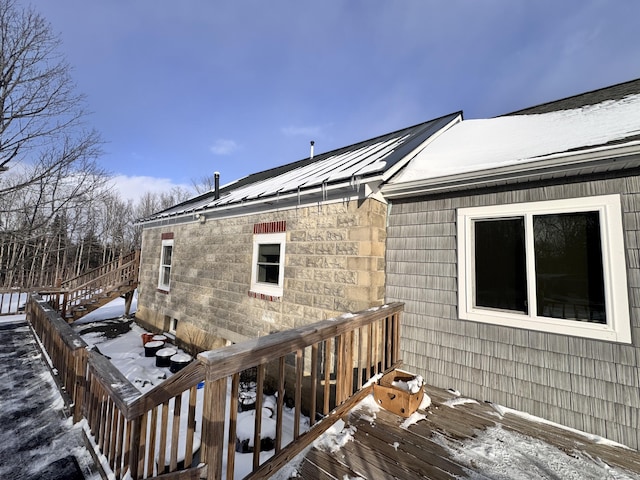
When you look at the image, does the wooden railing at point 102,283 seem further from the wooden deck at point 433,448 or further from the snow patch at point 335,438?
the wooden deck at point 433,448

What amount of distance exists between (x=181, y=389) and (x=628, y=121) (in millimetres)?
4990

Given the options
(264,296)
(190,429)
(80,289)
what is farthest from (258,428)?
(80,289)

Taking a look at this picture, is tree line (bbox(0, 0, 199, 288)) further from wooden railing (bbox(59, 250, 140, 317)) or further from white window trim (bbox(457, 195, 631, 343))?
white window trim (bbox(457, 195, 631, 343))

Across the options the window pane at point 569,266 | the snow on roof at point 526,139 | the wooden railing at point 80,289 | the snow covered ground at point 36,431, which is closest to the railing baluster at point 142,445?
the snow covered ground at point 36,431

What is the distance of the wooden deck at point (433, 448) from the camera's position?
1.99 m

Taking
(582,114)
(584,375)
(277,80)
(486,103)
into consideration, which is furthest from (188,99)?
(486,103)

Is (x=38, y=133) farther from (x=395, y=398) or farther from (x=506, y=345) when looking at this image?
(x=506, y=345)

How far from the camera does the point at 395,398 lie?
2.78 m

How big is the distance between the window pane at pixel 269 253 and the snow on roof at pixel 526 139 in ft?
8.36

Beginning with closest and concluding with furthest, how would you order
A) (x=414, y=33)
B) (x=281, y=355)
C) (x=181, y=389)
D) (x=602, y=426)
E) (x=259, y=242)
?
(x=181, y=389)
(x=281, y=355)
(x=602, y=426)
(x=259, y=242)
(x=414, y=33)

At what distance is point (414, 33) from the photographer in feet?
33.7

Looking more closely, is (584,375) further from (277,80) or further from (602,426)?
(277,80)

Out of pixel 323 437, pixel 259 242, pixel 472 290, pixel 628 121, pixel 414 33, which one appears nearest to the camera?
pixel 323 437

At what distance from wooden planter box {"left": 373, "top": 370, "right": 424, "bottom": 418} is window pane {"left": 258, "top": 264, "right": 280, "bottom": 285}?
2.76 m
